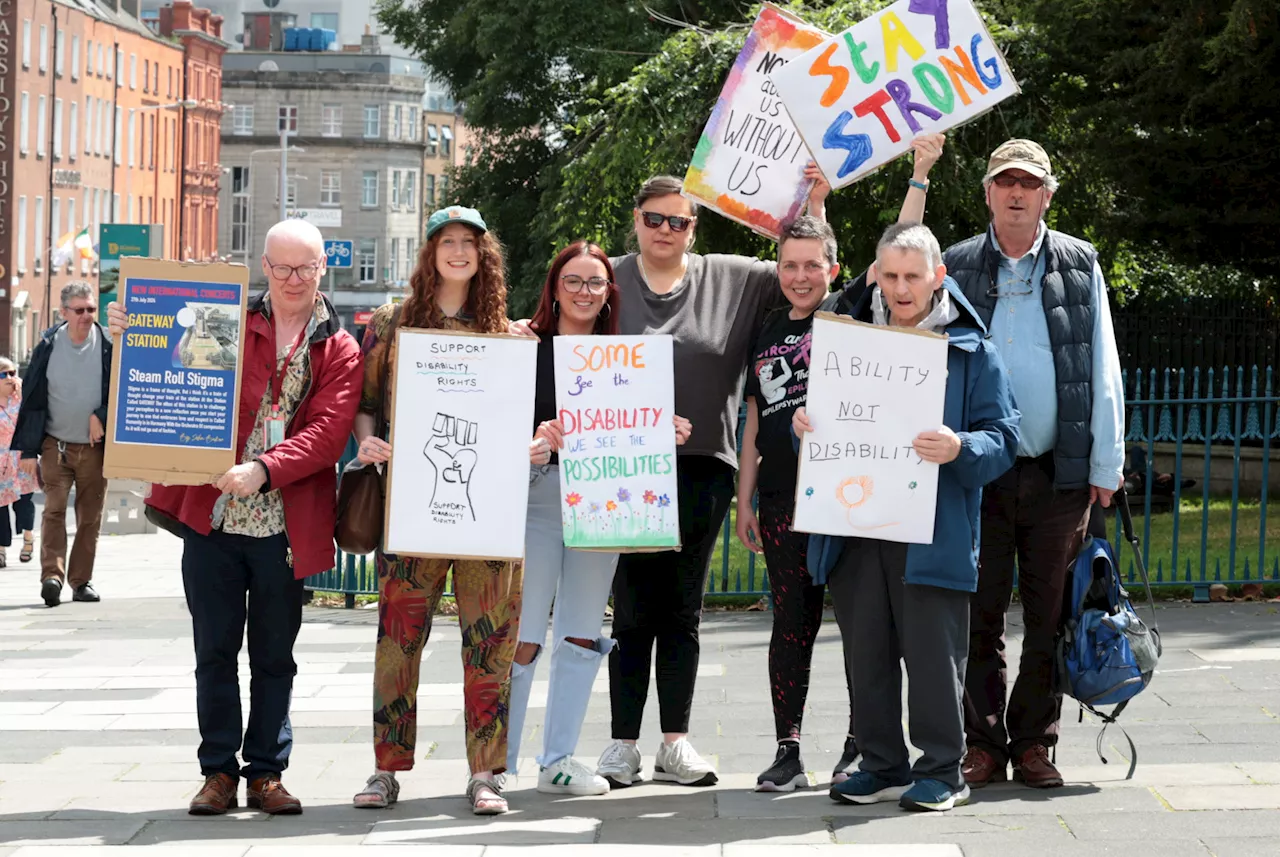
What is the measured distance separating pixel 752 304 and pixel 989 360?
97 cm

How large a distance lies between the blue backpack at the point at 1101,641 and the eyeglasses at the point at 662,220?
5.92 ft

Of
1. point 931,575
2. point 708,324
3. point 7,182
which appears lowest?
point 931,575

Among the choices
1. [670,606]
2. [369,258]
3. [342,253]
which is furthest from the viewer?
[369,258]

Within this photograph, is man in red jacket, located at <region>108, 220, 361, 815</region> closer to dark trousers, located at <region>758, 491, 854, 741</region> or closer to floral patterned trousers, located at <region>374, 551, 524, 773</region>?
floral patterned trousers, located at <region>374, 551, 524, 773</region>

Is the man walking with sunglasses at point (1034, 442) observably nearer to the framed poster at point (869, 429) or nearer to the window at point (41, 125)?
the framed poster at point (869, 429)

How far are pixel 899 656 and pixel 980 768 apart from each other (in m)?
0.53

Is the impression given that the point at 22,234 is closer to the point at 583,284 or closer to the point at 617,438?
the point at 583,284

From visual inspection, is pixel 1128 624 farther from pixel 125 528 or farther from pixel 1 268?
pixel 1 268

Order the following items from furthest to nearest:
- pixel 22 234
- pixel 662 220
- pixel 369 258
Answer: pixel 369 258 < pixel 22 234 < pixel 662 220

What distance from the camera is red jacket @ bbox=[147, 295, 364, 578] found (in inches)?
250

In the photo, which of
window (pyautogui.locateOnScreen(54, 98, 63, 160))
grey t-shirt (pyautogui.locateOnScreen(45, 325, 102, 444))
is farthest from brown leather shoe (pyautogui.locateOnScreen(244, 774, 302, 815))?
window (pyautogui.locateOnScreen(54, 98, 63, 160))

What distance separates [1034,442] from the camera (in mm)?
6531

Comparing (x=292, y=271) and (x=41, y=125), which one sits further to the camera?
(x=41, y=125)

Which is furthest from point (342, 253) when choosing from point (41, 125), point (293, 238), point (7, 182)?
point (41, 125)
